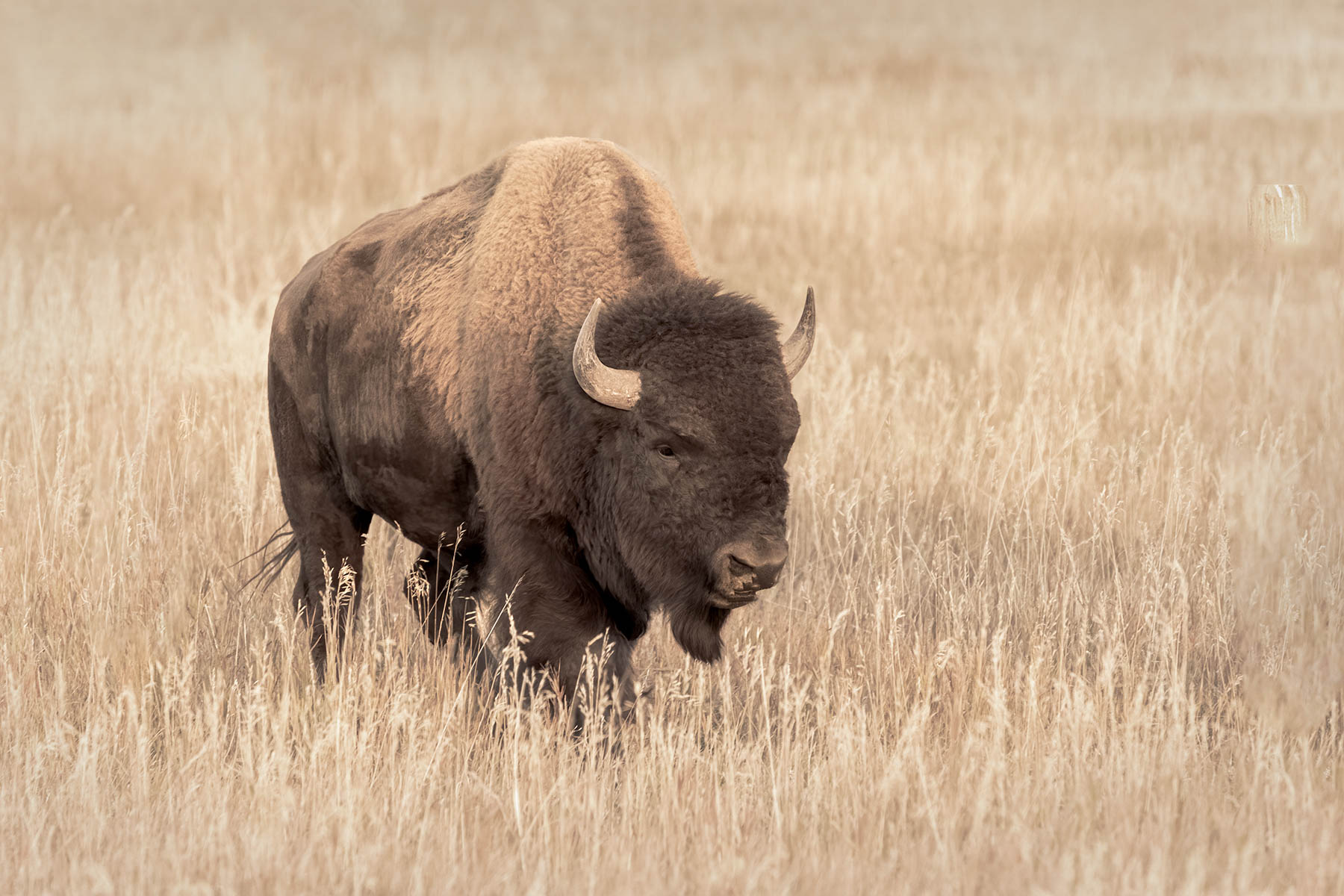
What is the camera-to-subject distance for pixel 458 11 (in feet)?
69.1

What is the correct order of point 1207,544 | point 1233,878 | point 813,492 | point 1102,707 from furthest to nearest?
point 813,492 < point 1207,544 < point 1102,707 < point 1233,878

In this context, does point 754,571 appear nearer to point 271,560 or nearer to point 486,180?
point 486,180

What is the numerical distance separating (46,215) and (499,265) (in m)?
10.2

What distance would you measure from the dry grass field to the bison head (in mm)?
461

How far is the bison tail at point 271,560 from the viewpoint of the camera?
5.98 m

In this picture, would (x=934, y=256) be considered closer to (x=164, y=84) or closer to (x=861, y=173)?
(x=861, y=173)

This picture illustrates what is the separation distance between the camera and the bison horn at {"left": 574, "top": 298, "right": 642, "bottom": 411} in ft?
14.1

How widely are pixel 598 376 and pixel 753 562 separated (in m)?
0.77

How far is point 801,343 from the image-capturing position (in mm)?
4844

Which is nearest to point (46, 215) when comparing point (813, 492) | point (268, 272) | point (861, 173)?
point (268, 272)

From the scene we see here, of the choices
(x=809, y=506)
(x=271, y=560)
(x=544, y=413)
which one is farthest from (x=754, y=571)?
(x=809, y=506)

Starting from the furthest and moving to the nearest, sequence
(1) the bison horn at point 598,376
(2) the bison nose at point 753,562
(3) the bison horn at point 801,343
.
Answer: (3) the bison horn at point 801,343 < (1) the bison horn at point 598,376 < (2) the bison nose at point 753,562

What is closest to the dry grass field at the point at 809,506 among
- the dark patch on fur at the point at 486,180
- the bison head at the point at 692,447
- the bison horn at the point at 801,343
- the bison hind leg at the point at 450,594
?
the bison hind leg at the point at 450,594

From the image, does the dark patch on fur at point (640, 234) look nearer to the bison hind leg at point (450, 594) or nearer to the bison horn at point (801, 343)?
the bison horn at point (801, 343)
